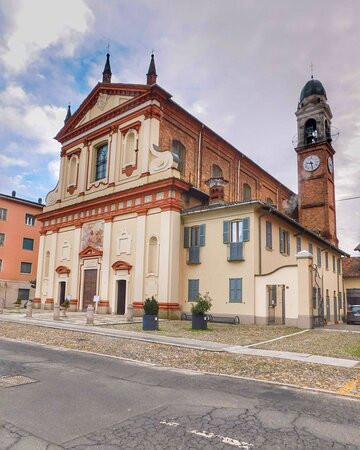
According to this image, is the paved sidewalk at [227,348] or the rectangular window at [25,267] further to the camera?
the rectangular window at [25,267]

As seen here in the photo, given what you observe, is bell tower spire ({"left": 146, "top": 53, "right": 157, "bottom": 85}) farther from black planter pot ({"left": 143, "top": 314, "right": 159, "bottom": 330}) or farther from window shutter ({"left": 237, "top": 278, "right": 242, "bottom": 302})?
black planter pot ({"left": 143, "top": 314, "right": 159, "bottom": 330})

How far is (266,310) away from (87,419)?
1764 centimetres

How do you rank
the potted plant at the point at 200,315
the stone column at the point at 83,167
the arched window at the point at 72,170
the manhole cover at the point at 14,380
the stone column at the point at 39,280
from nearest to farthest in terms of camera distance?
1. the manhole cover at the point at 14,380
2. the potted plant at the point at 200,315
3. the stone column at the point at 83,167
4. the stone column at the point at 39,280
5. the arched window at the point at 72,170

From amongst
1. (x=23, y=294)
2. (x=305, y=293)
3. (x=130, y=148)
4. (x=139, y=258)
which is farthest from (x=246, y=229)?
(x=23, y=294)

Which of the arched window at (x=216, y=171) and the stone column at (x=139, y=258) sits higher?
the arched window at (x=216, y=171)

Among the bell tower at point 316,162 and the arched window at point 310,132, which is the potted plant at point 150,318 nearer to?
the bell tower at point 316,162

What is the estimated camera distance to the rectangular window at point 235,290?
22625mm

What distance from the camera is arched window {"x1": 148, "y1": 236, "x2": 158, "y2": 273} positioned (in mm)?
26477

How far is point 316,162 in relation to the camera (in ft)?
134

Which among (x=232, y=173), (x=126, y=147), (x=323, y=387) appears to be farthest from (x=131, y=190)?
(x=323, y=387)

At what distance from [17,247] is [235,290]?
104ft

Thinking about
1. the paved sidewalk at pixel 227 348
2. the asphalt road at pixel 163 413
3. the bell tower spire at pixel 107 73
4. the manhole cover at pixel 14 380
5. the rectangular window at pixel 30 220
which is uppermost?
the bell tower spire at pixel 107 73

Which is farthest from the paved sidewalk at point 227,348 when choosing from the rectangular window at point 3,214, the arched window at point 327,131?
the arched window at point 327,131

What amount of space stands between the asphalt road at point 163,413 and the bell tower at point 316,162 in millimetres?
35100
